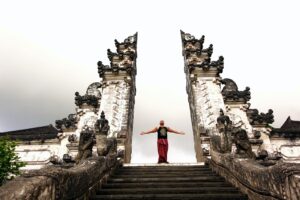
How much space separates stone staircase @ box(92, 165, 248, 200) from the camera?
514 cm

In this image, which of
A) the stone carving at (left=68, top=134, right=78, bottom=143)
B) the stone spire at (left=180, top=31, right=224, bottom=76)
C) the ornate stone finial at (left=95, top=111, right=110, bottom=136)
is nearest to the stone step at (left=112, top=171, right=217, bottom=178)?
the ornate stone finial at (left=95, top=111, right=110, bottom=136)

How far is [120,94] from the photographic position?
1475 cm

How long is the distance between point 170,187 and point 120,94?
31.0ft

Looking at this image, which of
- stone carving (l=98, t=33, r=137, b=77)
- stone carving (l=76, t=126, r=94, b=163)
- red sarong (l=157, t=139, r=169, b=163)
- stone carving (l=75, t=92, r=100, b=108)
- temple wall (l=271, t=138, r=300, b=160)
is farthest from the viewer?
stone carving (l=98, t=33, r=137, b=77)

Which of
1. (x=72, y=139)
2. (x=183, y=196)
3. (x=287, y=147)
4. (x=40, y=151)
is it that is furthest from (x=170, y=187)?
(x=287, y=147)

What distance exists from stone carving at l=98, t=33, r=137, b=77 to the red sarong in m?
6.51

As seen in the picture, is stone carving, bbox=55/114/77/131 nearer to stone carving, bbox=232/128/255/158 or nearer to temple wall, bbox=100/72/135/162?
temple wall, bbox=100/72/135/162

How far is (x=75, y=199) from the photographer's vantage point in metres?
4.37

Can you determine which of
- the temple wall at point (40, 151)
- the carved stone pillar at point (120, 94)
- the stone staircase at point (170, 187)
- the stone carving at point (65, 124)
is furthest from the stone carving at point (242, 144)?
the stone carving at point (65, 124)

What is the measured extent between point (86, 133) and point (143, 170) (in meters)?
2.10

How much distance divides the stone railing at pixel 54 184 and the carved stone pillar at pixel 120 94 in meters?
6.32

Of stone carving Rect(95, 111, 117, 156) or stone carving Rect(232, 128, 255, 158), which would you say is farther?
stone carving Rect(95, 111, 117, 156)

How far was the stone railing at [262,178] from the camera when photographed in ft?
10.8

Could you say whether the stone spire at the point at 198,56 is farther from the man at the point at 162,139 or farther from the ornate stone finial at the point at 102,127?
the ornate stone finial at the point at 102,127
